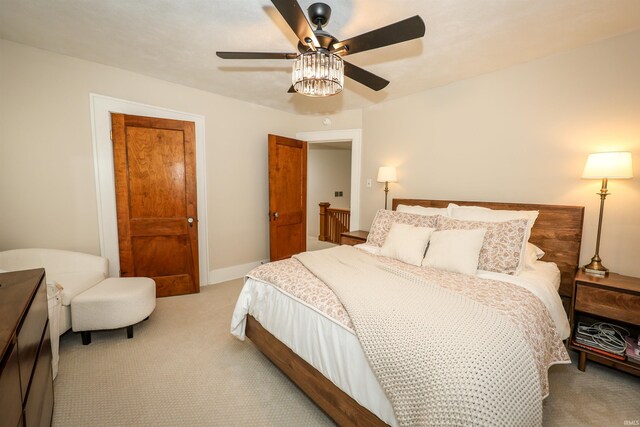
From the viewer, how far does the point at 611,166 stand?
196 cm

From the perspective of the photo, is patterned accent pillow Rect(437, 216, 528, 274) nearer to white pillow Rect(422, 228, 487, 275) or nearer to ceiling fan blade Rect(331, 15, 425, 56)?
white pillow Rect(422, 228, 487, 275)

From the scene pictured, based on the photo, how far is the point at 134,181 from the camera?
9.69 feet

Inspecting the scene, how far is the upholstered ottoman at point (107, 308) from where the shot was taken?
2.18 m

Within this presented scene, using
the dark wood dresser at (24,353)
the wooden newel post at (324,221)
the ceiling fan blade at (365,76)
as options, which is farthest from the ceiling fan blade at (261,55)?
the wooden newel post at (324,221)

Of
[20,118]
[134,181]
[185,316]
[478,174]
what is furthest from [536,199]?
[20,118]

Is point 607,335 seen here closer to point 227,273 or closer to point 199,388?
point 199,388

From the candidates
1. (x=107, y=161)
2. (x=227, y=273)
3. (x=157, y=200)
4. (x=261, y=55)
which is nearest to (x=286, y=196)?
(x=227, y=273)

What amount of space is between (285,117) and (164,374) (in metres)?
3.62

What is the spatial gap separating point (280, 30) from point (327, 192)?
5322 millimetres

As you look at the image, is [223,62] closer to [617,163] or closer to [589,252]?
[617,163]

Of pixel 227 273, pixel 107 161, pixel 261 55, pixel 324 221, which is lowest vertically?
pixel 227 273

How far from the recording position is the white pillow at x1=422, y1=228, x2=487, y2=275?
2035 mm

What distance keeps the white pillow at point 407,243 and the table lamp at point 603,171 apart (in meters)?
1.19

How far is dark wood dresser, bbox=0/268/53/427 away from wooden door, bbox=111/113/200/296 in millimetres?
1557
